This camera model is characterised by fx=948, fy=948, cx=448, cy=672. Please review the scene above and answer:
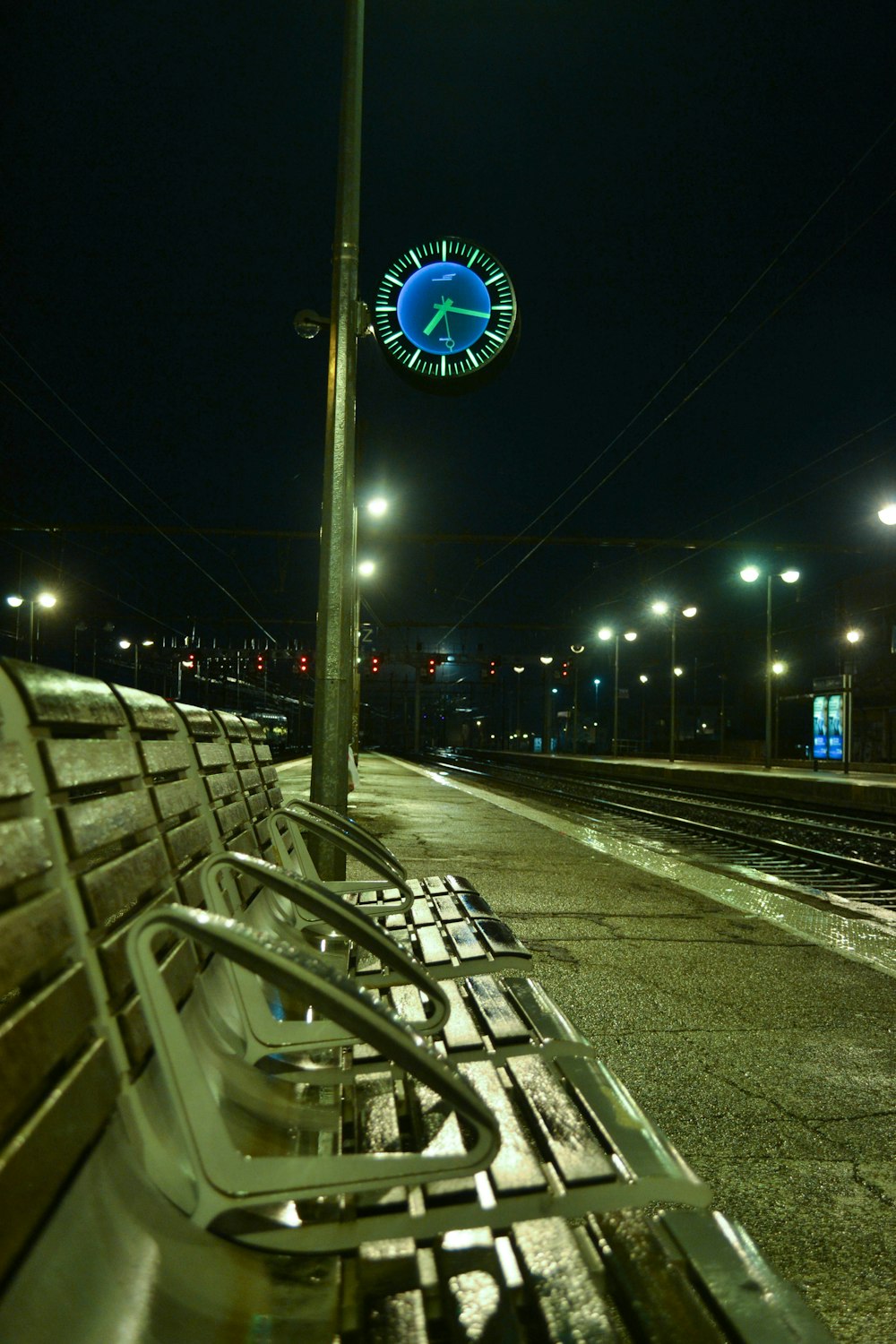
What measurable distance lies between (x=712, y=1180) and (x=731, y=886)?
549 cm

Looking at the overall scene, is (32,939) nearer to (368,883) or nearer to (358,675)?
(368,883)

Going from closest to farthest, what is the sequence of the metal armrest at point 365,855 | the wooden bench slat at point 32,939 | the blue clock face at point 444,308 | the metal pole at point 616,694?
1. the wooden bench slat at point 32,939
2. the metal armrest at point 365,855
3. the blue clock face at point 444,308
4. the metal pole at point 616,694

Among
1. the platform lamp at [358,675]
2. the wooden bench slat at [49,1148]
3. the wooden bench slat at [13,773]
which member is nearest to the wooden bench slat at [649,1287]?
the wooden bench slat at [49,1148]

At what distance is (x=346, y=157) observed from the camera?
21.4 ft

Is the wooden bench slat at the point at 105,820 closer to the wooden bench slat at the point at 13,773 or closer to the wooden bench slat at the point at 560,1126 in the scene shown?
the wooden bench slat at the point at 13,773

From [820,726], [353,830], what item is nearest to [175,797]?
[353,830]

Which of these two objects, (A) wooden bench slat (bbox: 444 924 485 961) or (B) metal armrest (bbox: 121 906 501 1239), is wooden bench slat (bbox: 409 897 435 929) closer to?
(A) wooden bench slat (bbox: 444 924 485 961)

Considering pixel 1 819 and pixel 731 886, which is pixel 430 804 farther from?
pixel 1 819

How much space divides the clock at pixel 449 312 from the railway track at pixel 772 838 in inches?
192

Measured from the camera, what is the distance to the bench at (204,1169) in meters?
1.28

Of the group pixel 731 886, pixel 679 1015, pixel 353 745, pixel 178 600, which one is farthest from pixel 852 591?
pixel 679 1015

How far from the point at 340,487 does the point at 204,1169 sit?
5.10m

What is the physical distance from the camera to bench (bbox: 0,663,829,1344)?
4.18 feet

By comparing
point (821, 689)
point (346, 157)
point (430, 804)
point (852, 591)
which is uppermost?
point (852, 591)
